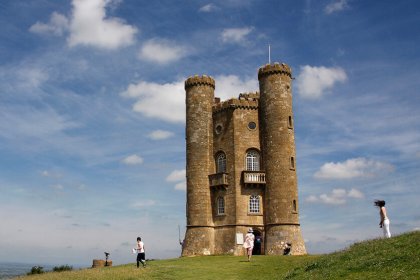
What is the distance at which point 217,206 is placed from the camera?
158 feet

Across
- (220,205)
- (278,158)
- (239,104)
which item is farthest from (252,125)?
(220,205)

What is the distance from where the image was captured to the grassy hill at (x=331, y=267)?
61.5 ft

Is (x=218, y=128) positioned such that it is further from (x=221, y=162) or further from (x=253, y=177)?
(x=253, y=177)

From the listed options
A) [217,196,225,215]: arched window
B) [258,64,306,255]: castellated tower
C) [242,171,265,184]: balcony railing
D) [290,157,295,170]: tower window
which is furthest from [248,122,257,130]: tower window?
[217,196,225,215]: arched window

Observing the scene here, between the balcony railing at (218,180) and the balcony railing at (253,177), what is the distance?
1890 mm

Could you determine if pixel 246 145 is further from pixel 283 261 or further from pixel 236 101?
pixel 283 261

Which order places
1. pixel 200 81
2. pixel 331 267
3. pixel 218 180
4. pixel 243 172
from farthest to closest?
pixel 200 81
pixel 218 180
pixel 243 172
pixel 331 267

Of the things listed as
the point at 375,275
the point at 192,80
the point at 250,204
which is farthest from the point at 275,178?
the point at 375,275

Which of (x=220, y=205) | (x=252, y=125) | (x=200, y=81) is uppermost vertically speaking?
(x=200, y=81)

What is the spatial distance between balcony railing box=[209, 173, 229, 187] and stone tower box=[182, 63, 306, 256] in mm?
59

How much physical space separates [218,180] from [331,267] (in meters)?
26.2

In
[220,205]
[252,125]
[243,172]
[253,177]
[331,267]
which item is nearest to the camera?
[331,267]

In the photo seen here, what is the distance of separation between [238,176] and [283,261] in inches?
615

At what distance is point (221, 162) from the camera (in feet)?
161
